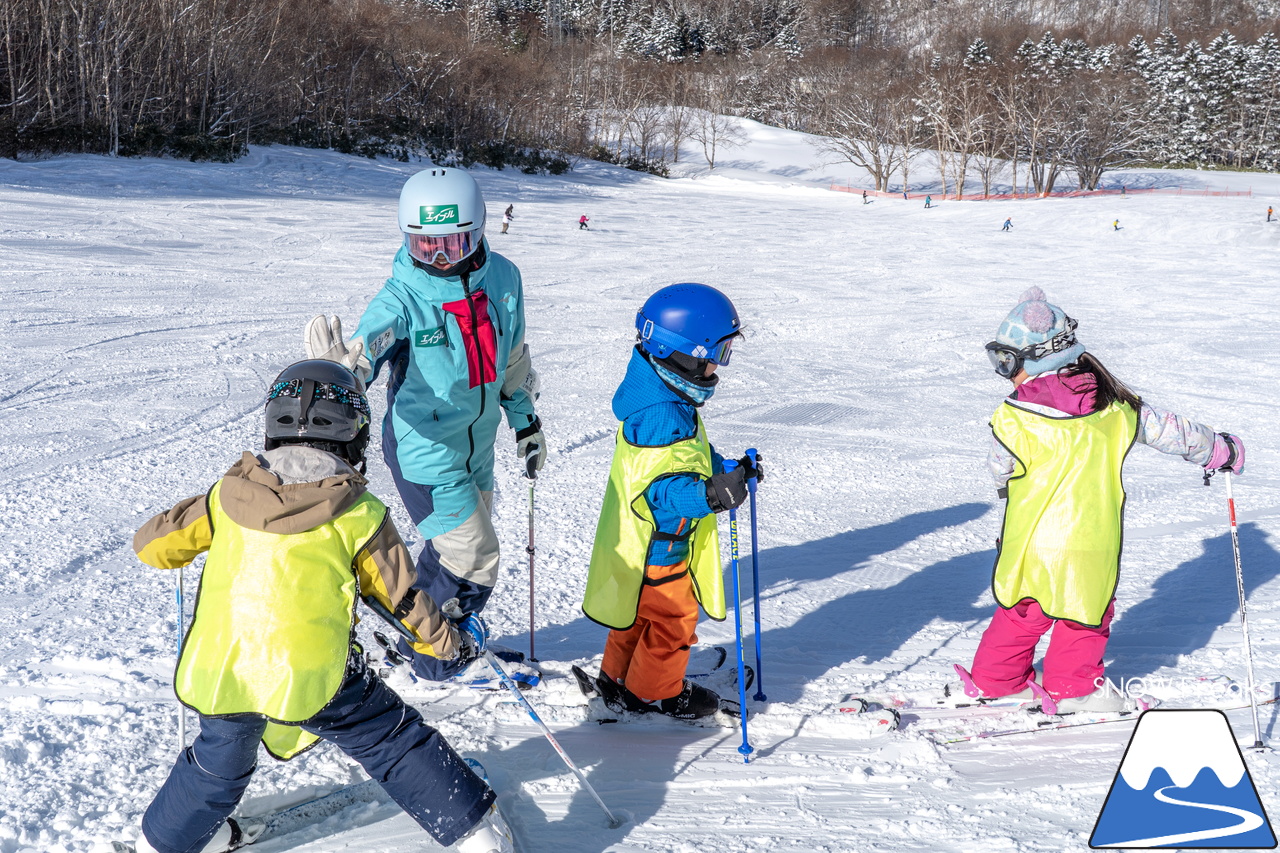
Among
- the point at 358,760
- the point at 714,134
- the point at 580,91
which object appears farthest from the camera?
the point at 580,91

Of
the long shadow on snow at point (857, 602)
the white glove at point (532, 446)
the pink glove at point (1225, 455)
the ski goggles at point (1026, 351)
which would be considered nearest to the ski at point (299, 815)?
the white glove at point (532, 446)

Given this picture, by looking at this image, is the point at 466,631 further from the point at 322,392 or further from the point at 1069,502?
the point at 1069,502

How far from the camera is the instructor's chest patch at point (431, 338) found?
10.1 ft

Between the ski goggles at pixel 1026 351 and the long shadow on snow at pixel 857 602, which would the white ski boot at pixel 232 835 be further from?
the ski goggles at pixel 1026 351

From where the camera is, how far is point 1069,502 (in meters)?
3.18

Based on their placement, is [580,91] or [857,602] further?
[580,91]

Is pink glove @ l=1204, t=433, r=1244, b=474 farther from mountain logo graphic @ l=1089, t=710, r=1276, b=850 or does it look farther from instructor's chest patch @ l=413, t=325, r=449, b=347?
instructor's chest patch @ l=413, t=325, r=449, b=347

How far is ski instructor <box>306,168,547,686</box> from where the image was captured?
119 inches

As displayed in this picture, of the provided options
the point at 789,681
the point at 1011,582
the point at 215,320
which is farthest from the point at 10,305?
the point at 1011,582

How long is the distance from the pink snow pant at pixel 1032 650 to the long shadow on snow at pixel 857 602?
608 mm

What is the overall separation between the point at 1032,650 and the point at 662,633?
1403mm

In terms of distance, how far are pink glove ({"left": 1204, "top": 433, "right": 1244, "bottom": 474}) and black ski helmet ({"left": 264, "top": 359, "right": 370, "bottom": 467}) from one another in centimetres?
290

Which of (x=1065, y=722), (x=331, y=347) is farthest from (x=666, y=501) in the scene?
(x=1065, y=722)

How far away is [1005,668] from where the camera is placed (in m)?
3.48
